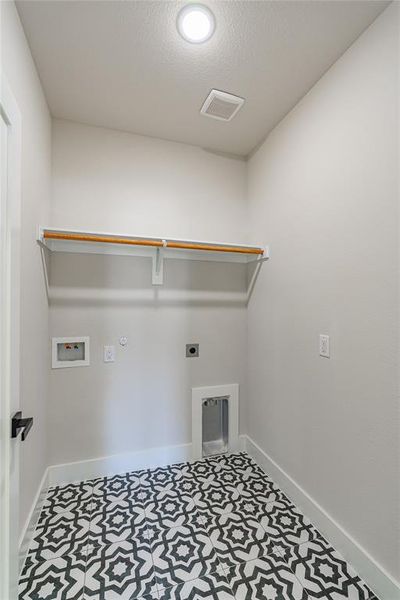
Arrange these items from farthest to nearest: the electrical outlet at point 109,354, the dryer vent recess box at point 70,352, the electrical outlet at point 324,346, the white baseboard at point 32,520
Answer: the electrical outlet at point 109,354 < the dryer vent recess box at point 70,352 < the electrical outlet at point 324,346 < the white baseboard at point 32,520

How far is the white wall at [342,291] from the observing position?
1.26 meters

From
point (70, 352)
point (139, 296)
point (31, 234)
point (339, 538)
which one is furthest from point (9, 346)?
point (339, 538)

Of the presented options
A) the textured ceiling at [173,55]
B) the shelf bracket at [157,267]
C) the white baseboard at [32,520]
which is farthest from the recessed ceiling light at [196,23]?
the white baseboard at [32,520]

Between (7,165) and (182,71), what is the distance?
119 centimetres

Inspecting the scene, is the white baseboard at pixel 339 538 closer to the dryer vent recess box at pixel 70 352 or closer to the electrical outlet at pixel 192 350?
the electrical outlet at pixel 192 350

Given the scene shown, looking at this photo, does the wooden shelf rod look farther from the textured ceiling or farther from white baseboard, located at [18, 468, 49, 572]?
white baseboard, located at [18, 468, 49, 572]

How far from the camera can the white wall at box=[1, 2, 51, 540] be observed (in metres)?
1.26

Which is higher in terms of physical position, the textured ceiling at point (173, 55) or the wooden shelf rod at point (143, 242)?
the textured ceiling at point (173, 55)

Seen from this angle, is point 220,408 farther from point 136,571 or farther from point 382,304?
point 382,304

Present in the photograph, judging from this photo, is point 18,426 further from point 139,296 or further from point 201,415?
point 201,415

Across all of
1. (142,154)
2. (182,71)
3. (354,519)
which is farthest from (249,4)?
(354,519)

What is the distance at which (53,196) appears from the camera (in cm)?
201

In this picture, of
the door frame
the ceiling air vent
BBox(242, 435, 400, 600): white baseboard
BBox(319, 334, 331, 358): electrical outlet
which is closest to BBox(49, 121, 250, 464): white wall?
the ceiling air vent

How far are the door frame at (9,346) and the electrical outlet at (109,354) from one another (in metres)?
1.06
